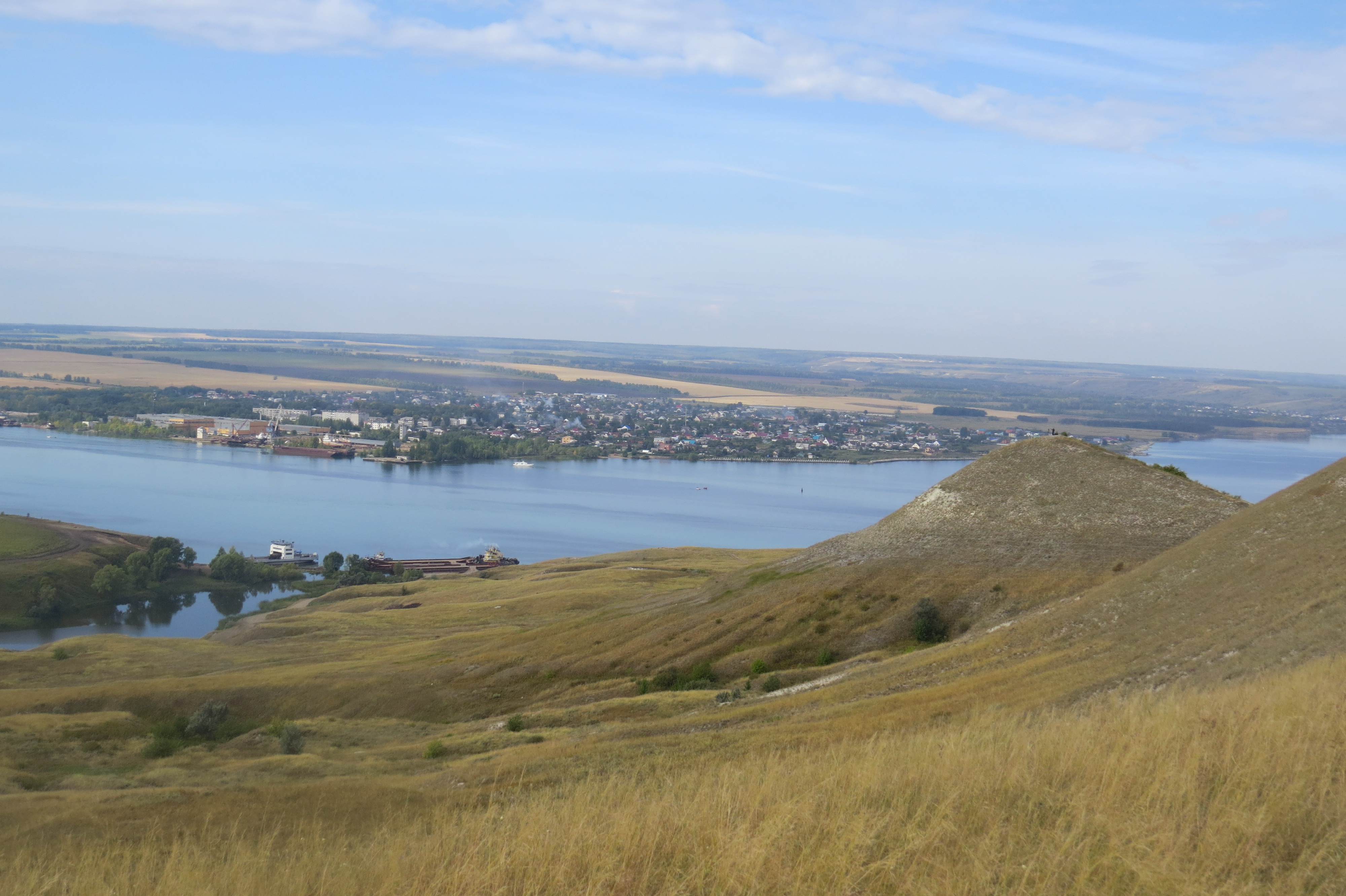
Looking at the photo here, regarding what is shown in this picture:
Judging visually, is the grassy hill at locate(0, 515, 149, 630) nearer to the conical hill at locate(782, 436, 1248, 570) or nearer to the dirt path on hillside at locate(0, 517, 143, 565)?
the dirt path on hillside at locate(0, 517, 143, 565)

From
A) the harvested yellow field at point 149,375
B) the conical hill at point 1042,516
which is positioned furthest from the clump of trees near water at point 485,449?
the conical hill at point 1042,516

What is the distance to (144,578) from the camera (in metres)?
49.2

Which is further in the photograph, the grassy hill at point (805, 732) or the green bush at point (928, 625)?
the green bush at point (928, 625)

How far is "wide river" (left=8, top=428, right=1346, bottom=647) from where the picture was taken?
2421 inches

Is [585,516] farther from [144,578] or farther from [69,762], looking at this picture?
[69,762]

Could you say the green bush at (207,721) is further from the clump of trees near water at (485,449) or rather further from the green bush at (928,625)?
the clump of trees near water at (485,449)

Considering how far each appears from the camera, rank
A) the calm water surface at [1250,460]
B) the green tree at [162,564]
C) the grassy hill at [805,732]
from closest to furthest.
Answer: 1. the grassy hill at [805,732]
2. the green tree at [162,564]
3. the calm water surface at [1250,460]

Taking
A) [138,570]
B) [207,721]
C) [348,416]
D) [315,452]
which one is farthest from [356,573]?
[348,416]

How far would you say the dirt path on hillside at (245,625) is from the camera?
118 ft

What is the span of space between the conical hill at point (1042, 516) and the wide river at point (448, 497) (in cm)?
3333

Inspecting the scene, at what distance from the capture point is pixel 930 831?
4168 mm

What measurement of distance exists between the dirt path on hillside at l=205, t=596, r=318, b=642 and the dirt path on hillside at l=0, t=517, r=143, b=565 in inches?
508

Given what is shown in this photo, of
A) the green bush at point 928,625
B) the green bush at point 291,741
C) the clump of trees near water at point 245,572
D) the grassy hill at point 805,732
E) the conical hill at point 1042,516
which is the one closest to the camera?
the grassy hill at point 805,732

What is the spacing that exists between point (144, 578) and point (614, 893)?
53.1 metres
